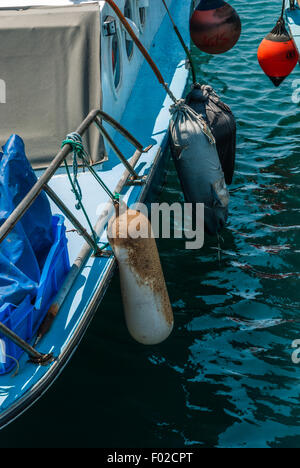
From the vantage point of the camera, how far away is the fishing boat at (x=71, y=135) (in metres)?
3.49

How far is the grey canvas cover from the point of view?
4.95 meters

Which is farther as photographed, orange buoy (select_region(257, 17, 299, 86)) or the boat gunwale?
orange buoy (select_region(257, 17, 299, 86))

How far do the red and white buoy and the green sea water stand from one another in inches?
25.5

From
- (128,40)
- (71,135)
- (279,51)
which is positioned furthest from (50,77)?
(279,51)

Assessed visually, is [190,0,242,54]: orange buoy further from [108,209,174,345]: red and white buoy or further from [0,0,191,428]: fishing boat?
[108,209,174,345]: red and white buoy

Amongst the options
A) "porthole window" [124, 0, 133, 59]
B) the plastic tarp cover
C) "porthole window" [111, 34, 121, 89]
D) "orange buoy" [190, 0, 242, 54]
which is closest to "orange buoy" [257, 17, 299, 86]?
"orange buoy" [190, 0, 242, 54]

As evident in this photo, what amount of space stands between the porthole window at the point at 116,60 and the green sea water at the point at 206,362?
1394mm

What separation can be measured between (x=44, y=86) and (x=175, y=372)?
8.60ft

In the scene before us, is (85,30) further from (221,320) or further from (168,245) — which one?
(221,320)

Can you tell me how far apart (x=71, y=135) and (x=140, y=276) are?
1018 millimetres

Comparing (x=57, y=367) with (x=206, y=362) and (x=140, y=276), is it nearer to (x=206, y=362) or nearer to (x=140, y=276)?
(x=140, y=276)

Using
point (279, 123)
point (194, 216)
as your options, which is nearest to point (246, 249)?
point (194, 216)

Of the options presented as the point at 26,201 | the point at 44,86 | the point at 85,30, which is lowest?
the point at 26,201
